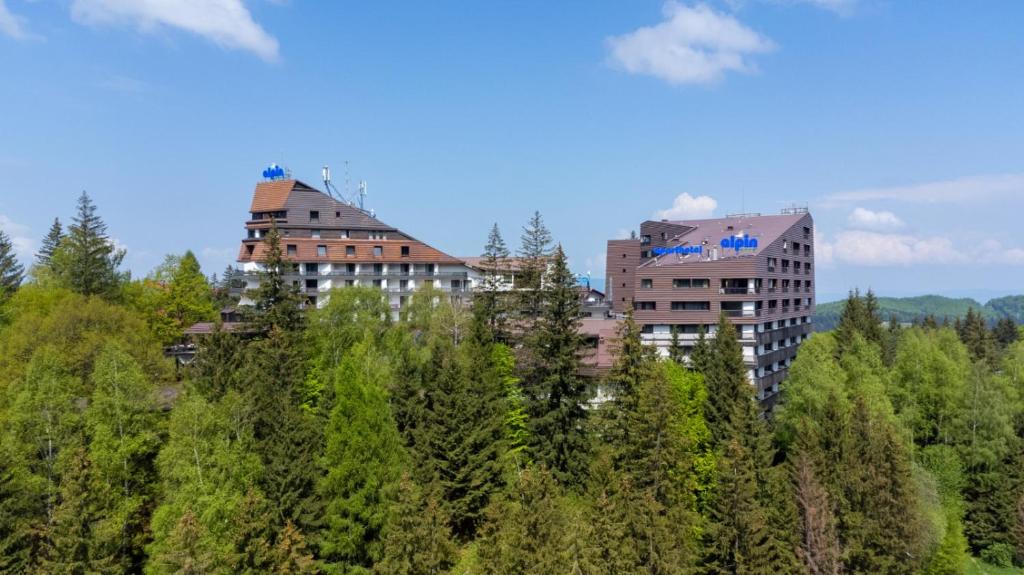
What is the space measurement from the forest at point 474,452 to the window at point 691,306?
13365 mm

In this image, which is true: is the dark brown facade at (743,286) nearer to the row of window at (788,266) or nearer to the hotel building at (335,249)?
the row of window at (788,266)

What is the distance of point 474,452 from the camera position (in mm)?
50906

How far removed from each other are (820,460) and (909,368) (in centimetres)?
2807

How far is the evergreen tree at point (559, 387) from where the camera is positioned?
52.0 m

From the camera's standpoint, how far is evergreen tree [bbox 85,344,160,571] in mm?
43406

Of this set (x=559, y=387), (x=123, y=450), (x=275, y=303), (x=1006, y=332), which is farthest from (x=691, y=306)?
(x=1006, y=332)

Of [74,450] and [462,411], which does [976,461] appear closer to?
[462,411]

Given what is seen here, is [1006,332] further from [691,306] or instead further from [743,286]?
[691,306]

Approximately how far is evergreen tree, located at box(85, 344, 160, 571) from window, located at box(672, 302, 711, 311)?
56.6 meters

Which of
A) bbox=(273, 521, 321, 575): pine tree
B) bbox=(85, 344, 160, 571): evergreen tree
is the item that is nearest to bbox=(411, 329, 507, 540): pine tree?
bbox=(273, 521, 321, 575): pine tree

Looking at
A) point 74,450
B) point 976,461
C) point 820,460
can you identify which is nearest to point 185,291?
point 74,450

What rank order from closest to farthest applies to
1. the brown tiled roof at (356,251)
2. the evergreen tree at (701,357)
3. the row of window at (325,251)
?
the evergreen tree at (701,357), the row of window at (325,251), the brown tiled roof at (356,251)

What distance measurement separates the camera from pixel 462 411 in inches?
2004

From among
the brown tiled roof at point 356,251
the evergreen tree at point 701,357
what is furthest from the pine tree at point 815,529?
the brown tiled roof at point 356,251
